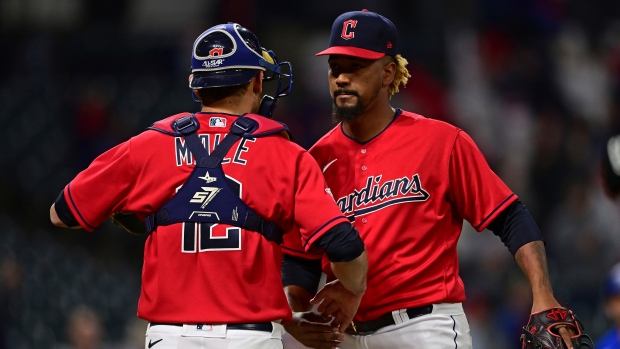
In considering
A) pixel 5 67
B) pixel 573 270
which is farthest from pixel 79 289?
pixel 573 270

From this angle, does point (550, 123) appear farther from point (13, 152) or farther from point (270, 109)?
point (270, 109)

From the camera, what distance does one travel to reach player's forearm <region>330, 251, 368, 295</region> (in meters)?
3.45

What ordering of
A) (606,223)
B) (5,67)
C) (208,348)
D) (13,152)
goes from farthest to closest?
(5,67) < (13,152) < (606,223) < (208,348)

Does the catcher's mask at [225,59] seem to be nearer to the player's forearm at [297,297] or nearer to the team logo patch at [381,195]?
the team logo patch at [381,195]

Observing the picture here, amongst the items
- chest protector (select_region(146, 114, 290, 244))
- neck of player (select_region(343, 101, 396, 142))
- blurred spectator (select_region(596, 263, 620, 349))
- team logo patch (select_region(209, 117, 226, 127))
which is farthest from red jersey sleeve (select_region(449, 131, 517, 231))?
blurred spectator (select_region(596, 263, 620, 349))

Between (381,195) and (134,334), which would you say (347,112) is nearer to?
(381,195)

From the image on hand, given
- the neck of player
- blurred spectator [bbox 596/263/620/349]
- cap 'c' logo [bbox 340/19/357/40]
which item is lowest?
blurred spectator [bbox 596/263/620/349]

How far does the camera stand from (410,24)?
1244 centimetres

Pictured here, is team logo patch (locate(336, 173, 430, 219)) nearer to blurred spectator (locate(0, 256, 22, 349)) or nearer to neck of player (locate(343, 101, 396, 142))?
neck of player (locate(343, 101, 396, 142))

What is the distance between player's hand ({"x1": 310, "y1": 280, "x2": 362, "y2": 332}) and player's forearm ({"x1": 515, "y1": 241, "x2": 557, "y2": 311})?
2.19 ft

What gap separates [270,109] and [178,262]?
0.74 meters

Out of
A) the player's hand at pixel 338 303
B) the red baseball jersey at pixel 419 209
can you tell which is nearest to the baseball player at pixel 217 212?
the player's hand at pixel 338 303

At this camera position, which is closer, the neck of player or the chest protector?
the chest protector

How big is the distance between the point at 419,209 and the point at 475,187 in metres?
0.24
